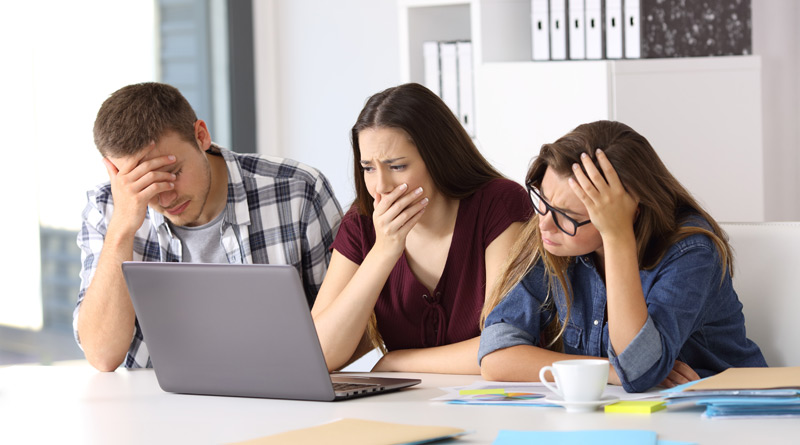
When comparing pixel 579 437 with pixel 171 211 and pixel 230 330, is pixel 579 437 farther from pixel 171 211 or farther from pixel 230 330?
pixel 171 211

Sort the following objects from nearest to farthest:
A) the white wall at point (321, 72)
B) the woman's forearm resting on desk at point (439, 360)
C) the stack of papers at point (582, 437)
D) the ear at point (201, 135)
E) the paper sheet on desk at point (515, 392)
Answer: the stack of papers at point (582, 437) → the paper sheet on desk at point (515, 392) → the woman's forearm resting on desk at point (439, 360) → the ear at point (201, 135) → the white wall at point (321, 72)

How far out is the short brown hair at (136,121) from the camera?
194 cm

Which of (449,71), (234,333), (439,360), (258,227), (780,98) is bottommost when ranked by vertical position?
(439,360)

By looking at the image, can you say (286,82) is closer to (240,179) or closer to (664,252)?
(240,179)

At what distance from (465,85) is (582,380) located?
1942 mm

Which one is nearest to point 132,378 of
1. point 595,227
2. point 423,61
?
point 595,227

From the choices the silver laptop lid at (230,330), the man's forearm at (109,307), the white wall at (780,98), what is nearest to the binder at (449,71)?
the white wall at (780,98)

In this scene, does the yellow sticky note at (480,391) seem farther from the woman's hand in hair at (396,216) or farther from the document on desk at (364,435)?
the woman's hand in hair at (396,216)

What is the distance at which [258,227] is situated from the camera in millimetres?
2152

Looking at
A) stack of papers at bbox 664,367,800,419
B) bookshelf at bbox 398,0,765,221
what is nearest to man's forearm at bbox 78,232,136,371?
stack of papers at bbox 664,367,800,419

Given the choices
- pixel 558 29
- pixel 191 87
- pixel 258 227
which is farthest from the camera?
pixel 191 87

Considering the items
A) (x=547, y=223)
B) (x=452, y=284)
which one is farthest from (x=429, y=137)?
(x=547, y=223)

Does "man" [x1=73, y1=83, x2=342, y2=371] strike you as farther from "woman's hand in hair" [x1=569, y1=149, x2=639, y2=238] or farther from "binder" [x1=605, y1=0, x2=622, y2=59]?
"binder" [x1=605, y1=0, x2=622, y2=59]

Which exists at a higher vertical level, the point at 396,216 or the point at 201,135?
the point at 201,135
